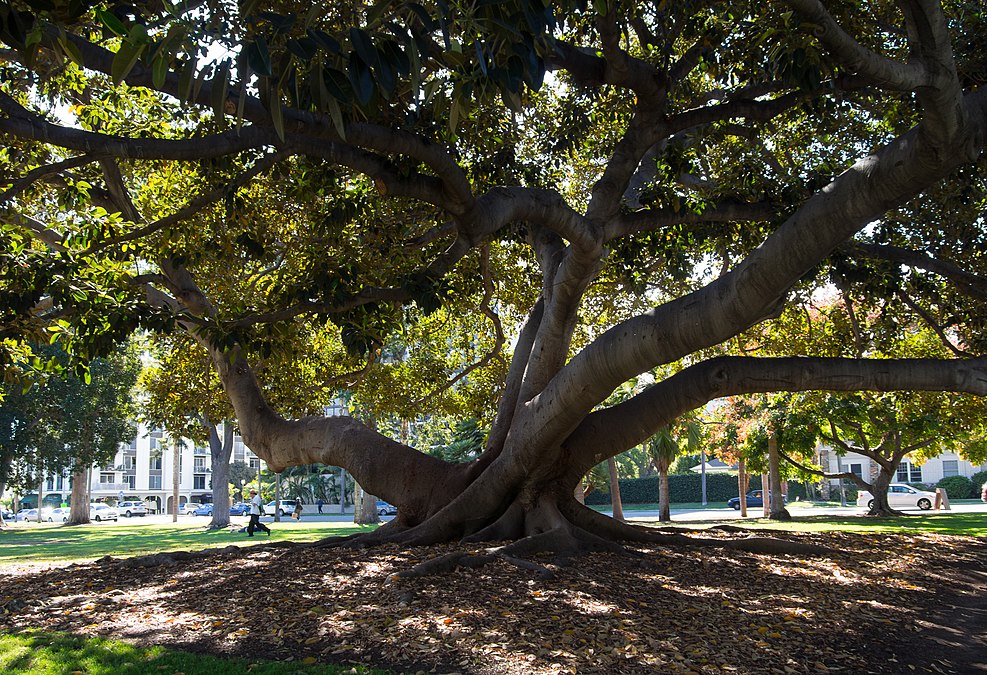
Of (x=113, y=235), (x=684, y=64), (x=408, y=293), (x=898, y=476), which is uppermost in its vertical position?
(x=684, y=64)

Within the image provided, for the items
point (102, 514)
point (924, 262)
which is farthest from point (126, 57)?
point (102, 514)

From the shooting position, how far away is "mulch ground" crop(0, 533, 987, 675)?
560cm

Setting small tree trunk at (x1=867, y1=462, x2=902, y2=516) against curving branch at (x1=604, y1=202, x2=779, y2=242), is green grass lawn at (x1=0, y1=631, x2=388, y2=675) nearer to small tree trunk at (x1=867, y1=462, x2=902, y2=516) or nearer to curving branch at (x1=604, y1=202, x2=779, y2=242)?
curving branch at (x1=604, y1=202, x2=779, y2=242)

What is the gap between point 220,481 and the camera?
117 feet

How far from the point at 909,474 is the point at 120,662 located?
63.1 m

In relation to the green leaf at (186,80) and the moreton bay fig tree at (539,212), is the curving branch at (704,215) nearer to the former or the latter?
the moreton bay fig tree at (539,212)

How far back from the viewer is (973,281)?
1020 cm

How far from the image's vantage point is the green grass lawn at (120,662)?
17.2ft

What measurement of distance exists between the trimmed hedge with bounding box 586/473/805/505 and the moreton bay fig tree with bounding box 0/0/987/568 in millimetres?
40087

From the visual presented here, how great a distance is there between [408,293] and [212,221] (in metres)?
3.08

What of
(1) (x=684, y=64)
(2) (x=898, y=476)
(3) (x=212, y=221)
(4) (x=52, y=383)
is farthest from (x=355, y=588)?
(2) (x=898, y=476)

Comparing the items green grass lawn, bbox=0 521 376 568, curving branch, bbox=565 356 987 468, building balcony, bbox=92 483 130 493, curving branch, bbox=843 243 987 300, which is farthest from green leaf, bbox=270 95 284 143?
building balcony, bbox=92 483 130 493

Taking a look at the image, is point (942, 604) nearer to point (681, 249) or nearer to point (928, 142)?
point (928, 142)

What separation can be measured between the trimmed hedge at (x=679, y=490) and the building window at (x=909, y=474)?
1537 centimetres
